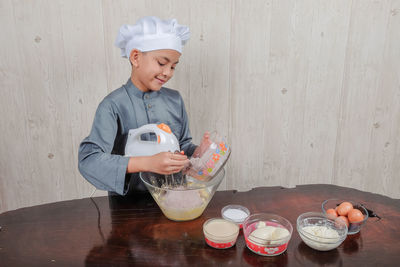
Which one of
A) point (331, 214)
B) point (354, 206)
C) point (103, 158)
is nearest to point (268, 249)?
point (331, 214)

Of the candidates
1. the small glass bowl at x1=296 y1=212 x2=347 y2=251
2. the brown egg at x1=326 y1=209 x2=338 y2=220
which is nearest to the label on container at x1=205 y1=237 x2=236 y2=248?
the small glass bowl at x1=296 y1=212 x2=347 y2=251

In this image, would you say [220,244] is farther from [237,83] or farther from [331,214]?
[237,83]

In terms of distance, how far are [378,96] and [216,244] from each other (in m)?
1.61

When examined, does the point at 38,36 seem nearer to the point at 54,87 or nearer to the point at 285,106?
the point at 54,87

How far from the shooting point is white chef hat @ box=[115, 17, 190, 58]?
4.38 ft

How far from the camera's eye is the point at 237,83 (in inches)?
77.6

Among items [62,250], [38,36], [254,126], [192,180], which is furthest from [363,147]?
[38,36]

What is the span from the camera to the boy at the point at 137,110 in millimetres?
1236

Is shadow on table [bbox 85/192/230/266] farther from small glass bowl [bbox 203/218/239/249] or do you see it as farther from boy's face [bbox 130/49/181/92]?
boy's face [bbox 130/49/181/92]

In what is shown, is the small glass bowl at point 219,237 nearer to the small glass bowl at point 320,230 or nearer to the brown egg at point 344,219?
the small glass bowl at point 320,230

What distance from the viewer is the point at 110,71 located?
74.9 inches

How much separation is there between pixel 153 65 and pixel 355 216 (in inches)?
35.8

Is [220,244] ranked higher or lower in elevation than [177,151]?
lower

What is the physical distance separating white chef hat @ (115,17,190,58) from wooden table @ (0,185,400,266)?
1.97 feet
